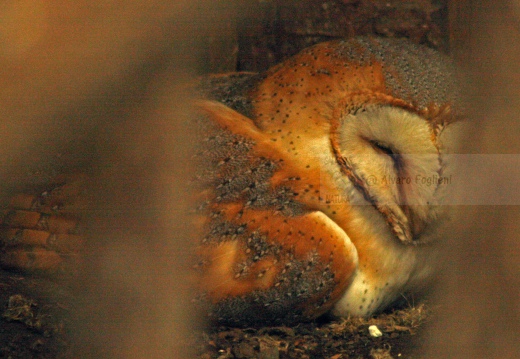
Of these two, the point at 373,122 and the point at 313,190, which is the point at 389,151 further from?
the point at 313,190

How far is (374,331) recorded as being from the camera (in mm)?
2307

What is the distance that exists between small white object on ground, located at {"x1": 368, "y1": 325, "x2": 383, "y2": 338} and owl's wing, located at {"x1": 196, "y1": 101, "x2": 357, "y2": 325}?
8.6 inches

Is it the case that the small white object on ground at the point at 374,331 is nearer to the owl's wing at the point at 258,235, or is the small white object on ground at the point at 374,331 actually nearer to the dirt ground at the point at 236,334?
the dirt ground at the point at 236,334

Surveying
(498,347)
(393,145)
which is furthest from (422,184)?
(498,347)

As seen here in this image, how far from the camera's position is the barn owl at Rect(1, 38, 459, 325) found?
6.82 feet

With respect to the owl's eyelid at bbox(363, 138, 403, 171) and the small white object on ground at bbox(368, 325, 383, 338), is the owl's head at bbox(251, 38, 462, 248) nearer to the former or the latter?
the owl's eyelid at bbox(363, 138, 403, 171)

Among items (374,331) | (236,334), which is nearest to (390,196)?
(374,331)

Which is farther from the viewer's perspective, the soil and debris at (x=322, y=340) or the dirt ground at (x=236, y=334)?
the soil and debris at (x=322, y=340)

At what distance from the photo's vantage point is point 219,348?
6.70 ft

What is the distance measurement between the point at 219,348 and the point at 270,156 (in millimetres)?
686

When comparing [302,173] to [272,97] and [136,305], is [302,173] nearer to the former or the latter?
Result: [272,97]

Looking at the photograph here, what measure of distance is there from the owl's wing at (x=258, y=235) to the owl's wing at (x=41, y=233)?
41 centimetres

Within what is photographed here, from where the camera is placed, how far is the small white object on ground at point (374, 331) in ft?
7.48

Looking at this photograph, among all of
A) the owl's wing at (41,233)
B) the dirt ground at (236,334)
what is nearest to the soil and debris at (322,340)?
the dirt ground at (236,334)
